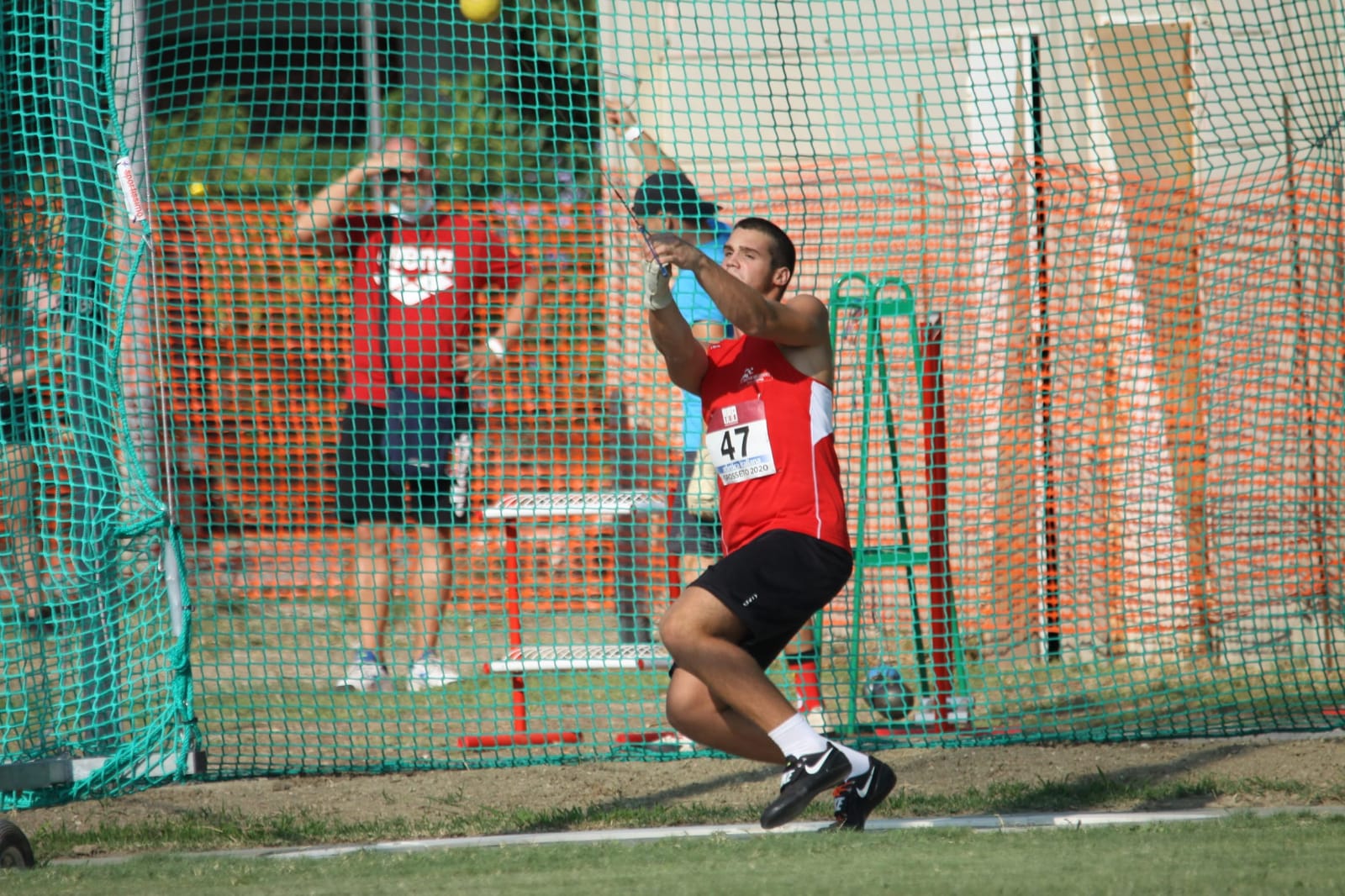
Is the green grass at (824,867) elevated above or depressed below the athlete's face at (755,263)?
below

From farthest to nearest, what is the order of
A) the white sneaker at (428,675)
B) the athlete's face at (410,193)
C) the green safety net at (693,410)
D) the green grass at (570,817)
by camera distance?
the athlete's face at (410,193) → the white sneaker at (428,675) → the green safety net at (693,410) → the green grass at (570,817)

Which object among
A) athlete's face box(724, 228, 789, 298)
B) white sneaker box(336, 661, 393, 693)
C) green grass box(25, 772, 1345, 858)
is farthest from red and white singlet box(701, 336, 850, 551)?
white sneaker box(336, 661, 393, 693)

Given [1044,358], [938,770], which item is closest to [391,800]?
[938,770]

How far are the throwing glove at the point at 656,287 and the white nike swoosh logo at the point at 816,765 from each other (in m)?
1.34

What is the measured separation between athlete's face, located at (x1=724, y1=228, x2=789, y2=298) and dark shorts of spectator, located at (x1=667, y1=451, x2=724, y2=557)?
1568mm

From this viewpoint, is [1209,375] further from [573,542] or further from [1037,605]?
[573,542]

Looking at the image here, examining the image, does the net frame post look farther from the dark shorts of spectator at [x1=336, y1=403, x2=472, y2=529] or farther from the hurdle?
the dark shorts of spectator at [x1=336, y1=403, x2=472, y2=529]

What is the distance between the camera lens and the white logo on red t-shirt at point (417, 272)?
251 inches

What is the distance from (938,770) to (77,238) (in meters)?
3.60

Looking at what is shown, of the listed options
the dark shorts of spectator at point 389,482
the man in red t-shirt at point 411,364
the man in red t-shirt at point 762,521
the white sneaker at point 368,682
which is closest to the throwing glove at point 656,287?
the man in red t-shirt at point 762,521

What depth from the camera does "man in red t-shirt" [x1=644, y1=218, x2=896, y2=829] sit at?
157 inches

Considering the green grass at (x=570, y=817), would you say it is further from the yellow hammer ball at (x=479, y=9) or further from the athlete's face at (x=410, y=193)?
the yellow hammer ball at (x=479, y=9)

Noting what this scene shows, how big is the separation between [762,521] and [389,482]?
2.98 meters

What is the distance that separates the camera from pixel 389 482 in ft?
22.1
